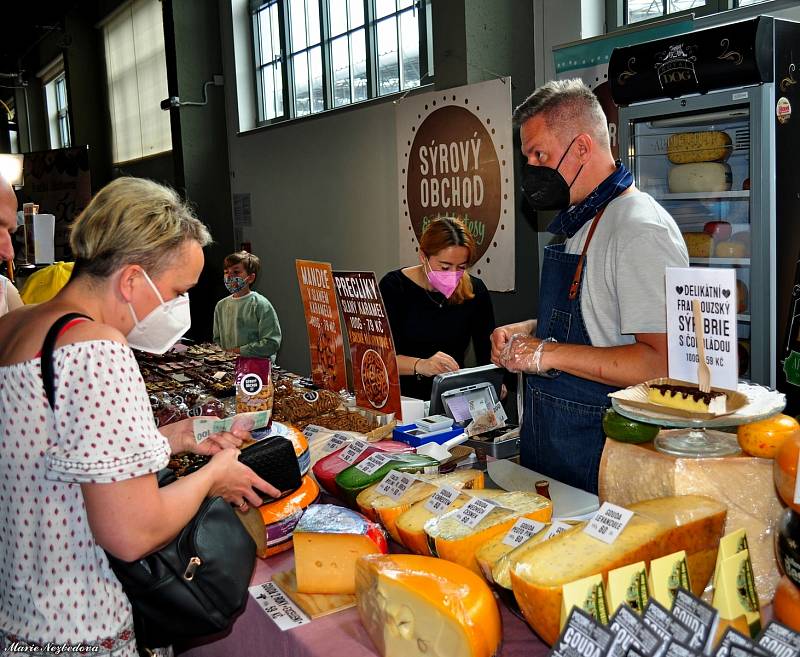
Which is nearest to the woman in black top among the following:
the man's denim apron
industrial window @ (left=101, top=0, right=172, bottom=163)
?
the man's denim apron

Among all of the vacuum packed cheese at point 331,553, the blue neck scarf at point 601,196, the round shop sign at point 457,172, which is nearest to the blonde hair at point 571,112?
the blue neck scarf at point 601,196

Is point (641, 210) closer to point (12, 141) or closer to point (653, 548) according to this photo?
point (653, 548)

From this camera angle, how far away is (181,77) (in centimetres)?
886

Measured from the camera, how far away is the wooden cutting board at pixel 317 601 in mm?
1554

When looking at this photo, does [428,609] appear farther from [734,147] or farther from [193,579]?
[734,147]

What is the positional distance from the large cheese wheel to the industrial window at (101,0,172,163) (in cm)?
992

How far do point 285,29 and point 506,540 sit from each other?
767 centimetres

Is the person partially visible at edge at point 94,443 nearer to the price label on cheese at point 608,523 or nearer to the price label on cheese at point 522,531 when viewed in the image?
the price label on cheese at point 522,531

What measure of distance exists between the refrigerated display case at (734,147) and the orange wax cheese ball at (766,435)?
1892 mm

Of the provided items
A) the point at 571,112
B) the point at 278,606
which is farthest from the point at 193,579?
the point at 571,112

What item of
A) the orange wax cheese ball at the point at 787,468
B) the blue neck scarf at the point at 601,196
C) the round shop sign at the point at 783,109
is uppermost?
the round shop sign at the point at 783,109

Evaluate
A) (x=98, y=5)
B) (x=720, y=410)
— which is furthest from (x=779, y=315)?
(x=98, y=5)

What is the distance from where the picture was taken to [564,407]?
232cm

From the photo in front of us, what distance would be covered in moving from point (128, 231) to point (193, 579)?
672 mm
